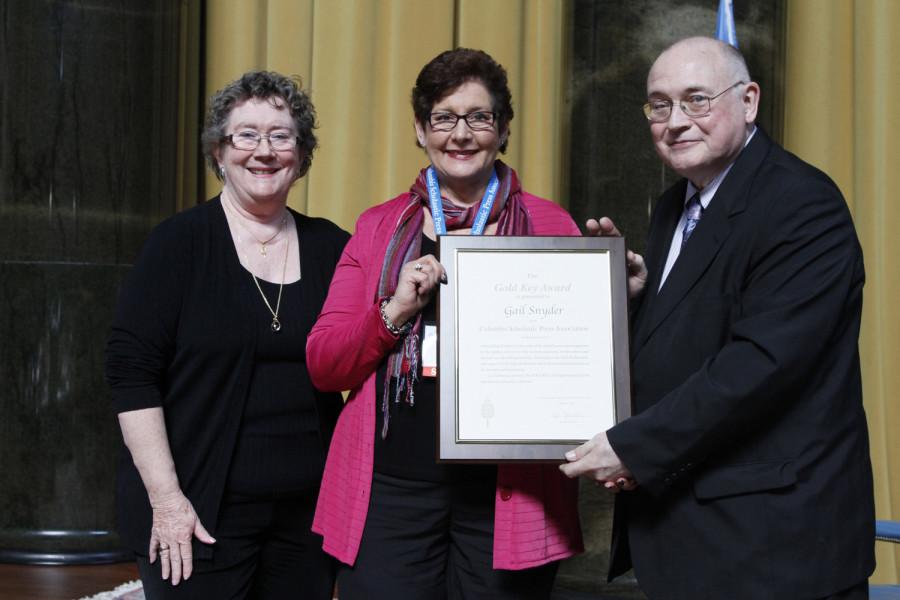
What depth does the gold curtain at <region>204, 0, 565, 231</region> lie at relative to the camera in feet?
15.4

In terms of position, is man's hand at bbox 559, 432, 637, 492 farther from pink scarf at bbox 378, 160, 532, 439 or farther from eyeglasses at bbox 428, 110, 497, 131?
eyeglasses at bbox 428, 110, 497, 131

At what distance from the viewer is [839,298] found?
5.77ft

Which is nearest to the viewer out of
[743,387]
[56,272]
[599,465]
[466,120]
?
[743,387]

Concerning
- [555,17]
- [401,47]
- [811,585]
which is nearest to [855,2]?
[555,17]

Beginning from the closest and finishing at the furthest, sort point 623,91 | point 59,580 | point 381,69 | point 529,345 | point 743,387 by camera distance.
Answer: point 743,387 → point 529,345 → point 623,91 → point 59,580 → point 381,69

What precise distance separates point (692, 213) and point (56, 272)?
10.3 feet

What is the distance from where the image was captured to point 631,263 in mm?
2117

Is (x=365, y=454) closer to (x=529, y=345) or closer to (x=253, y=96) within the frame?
(x=529, y=345)

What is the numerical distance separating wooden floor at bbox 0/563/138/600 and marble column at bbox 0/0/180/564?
64 mm

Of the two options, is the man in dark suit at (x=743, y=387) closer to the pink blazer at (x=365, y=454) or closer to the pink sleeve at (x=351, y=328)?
the pink blazer at (x=365, y=454)

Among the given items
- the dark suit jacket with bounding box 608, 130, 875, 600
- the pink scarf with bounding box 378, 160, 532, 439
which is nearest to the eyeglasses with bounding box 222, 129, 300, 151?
the pink scarf with bounding box 378, 160, 532, 439

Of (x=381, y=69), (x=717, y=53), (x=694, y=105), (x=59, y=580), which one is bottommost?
(x=59, y=580)

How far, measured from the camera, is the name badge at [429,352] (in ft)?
7.00

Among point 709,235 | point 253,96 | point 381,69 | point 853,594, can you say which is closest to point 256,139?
point 253,96
